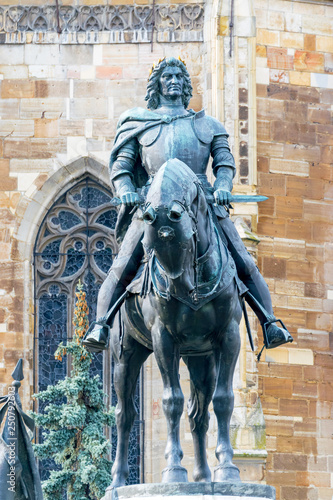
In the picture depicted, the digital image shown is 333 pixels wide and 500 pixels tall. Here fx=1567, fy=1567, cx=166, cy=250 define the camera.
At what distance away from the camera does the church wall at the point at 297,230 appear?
19.0 m

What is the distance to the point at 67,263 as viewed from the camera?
19750 mm

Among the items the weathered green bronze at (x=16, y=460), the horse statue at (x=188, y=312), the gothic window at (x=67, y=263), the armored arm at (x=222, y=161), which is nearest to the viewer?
the horse statue at (x=188, y=312)

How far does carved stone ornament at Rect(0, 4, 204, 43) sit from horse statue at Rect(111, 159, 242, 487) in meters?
9.81

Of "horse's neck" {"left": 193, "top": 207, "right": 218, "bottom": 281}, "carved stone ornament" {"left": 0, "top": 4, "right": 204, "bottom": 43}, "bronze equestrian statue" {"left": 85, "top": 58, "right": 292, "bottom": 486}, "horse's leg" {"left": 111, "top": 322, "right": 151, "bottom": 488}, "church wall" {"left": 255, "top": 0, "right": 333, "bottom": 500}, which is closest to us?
"bronze equestrian statue" {"left": 85, "top": 58, "right": 292, "bottom": 486}

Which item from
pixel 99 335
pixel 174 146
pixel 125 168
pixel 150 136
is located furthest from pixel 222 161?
pixel 99 335

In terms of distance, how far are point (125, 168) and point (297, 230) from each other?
30.4 ft

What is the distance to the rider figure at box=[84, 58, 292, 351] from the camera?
10.4 meters

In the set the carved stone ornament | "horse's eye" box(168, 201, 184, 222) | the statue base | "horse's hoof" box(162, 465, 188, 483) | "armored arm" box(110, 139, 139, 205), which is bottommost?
the statue base

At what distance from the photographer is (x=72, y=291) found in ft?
64.0

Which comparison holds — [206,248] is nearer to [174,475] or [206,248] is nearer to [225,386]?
[225,386]

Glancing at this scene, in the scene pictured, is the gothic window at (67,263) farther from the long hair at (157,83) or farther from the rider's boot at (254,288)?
the rider's boot at (254,288)

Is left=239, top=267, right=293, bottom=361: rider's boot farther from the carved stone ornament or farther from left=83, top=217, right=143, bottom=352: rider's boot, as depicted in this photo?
the carved stone ornament

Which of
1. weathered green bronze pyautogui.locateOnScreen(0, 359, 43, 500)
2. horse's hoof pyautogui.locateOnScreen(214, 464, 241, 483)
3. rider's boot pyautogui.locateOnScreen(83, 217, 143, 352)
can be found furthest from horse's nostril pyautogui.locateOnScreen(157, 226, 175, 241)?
weathered green bronze pyautogui.locateOnScreen(0, 359, 43, 500)

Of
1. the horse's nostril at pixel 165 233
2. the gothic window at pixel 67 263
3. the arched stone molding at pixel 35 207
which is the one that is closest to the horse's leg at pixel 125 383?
the horse's nostril at pixel 165 233
